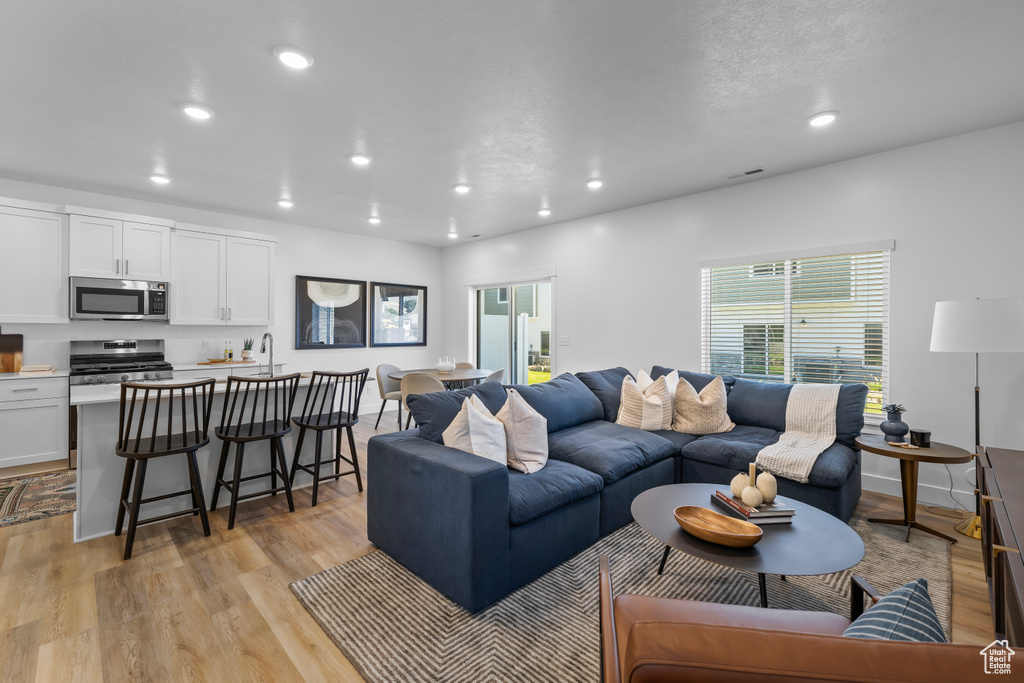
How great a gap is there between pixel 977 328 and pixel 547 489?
273 cm

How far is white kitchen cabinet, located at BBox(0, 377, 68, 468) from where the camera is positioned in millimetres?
3771

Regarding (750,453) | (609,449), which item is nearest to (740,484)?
(609,449)

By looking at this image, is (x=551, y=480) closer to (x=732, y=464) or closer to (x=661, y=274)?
(x=732, y=464)

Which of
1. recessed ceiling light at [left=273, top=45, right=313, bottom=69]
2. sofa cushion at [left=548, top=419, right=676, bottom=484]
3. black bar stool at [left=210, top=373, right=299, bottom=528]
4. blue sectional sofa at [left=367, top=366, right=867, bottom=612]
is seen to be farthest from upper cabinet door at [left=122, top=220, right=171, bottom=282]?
sofa cushion at [left=548, top=419, right=676, bottom=484]

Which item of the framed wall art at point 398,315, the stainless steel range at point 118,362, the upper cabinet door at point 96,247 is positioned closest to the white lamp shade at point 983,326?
the framed wall art at point 398,315

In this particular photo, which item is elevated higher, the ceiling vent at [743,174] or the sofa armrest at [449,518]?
the ceiling vent at [743,174]

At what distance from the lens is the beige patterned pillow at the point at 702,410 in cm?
356

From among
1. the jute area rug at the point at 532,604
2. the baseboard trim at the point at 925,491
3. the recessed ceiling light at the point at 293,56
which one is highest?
the recessed ceiling light at the point at 293,56

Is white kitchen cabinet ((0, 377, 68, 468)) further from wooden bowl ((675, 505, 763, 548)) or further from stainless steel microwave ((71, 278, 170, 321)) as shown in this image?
wooden bowl ((675, 505, 763, 548))

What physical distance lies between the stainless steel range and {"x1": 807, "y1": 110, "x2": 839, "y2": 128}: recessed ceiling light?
19.9ft

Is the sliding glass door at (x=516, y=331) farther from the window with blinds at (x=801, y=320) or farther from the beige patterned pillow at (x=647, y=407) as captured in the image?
the beige patterned pillow at (x=647, y=407)

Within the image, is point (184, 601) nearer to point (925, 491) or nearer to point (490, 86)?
point (490, 86)

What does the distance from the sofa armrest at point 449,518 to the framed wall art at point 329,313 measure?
4.17m

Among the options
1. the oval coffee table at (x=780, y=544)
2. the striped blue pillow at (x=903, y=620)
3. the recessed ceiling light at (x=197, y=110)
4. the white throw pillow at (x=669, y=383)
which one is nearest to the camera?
the striped blue pillow at (x=903, y=620)
